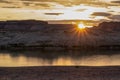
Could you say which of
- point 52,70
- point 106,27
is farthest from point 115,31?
point 52,70

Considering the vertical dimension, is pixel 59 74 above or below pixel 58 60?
above

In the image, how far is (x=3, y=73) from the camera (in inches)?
1280

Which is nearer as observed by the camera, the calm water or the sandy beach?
the sandy beach

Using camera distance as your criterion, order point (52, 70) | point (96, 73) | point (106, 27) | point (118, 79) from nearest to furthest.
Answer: point (118, 79) < point (96, 73) < point (52, 70) < point (106, 27)

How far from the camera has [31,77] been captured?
3075 cm

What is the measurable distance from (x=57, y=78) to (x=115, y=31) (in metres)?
120

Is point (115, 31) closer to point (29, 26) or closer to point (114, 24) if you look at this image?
point (114, 24)

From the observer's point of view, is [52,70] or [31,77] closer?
[31,77]

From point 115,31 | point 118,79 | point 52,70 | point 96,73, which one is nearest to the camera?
point 118,79

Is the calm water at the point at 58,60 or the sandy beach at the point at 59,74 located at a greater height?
the sandy beach at the point at 59,74

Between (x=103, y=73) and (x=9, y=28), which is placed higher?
(x=103, y=73)

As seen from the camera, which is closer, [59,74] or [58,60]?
[59,74]

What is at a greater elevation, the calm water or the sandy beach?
the sandy beach

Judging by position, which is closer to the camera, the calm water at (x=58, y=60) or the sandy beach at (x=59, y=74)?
the sandy beach at (x=59, y=74)
